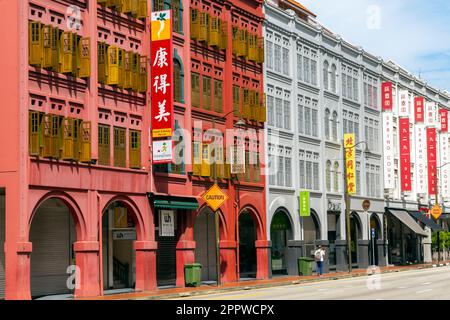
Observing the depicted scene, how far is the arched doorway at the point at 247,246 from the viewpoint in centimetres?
5522

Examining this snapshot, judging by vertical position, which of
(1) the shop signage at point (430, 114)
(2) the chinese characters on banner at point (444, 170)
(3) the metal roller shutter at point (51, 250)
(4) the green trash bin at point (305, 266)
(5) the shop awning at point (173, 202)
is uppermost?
(1) the shop signage at point (430, 114)

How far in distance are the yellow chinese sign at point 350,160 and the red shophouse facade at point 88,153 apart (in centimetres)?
2106

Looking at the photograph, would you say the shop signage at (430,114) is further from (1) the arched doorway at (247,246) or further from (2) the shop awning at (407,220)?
(1) the arched doorway at (247,246)

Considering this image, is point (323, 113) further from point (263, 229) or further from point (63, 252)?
point (63, 252)

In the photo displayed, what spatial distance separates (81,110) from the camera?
126 ft

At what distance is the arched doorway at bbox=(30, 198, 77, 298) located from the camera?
3781 cm

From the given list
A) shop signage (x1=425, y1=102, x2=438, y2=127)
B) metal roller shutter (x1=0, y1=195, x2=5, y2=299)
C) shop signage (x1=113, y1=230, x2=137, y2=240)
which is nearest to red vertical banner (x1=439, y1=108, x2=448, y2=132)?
shop signage (x1=425, y1=102, x2=438, y2=127)

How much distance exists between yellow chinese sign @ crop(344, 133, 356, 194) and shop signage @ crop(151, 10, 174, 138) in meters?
27.9

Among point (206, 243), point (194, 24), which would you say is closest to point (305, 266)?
point (206, 243)

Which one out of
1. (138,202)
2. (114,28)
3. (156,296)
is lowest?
(156,296)

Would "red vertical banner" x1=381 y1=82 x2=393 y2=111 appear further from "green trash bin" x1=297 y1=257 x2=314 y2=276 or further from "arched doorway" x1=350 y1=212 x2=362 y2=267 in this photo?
"green trash bin" x1=297 y1=257 x2=314 y2=276

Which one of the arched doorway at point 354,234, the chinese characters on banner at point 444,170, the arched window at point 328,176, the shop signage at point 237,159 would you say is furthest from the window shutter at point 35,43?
the chinese characters on banner at point 444,170
